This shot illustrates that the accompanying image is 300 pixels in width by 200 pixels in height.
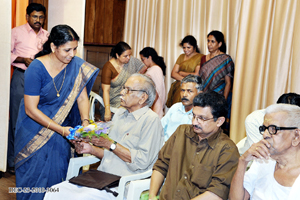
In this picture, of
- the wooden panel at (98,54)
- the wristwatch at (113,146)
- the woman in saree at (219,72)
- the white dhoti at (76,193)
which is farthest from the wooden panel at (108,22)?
the white dhoti at (76,193)

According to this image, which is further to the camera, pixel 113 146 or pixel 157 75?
pixel 157 75

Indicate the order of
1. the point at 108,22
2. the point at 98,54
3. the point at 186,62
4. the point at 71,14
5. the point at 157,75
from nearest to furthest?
the point at 71,14, the point at 157,75, the point at 186,62, the point at 108,22, the point at 98,54

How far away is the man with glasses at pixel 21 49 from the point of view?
3688mm

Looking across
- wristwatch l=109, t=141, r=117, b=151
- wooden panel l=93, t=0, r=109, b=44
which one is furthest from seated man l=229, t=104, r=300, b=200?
wooden panel l=93, t=0, r=109, b=44

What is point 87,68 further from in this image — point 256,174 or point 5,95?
point 256,174

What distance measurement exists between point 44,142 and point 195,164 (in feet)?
4.35

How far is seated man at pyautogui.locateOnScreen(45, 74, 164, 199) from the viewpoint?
2.18 m

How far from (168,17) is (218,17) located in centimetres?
107

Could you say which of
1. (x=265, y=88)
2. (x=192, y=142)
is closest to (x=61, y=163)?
(x=192, y=142)

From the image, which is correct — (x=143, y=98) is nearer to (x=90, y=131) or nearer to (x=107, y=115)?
(x=90, y=131)

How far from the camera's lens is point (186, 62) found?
190 inches

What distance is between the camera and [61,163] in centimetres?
263

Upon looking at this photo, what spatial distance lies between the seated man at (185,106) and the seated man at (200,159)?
0.71 m

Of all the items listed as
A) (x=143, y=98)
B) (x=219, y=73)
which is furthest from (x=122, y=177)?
(x=219, y=73)
